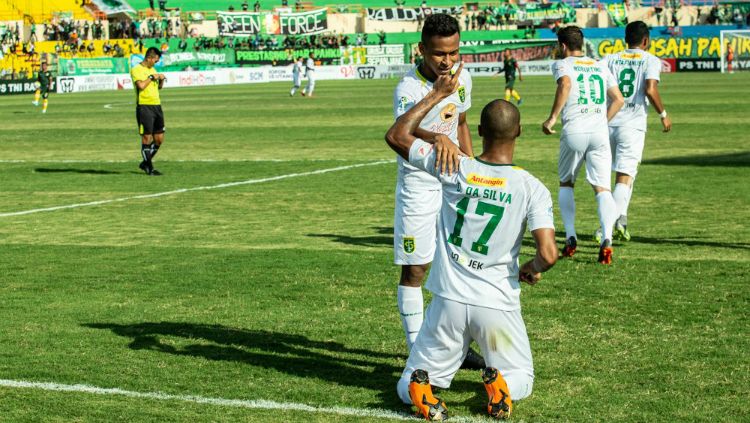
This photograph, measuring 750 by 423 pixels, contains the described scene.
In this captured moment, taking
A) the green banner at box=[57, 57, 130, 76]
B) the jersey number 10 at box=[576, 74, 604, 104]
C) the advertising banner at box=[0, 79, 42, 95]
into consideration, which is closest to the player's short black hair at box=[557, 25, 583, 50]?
the jersey number 10 at box=[576, 74, 604, 104]

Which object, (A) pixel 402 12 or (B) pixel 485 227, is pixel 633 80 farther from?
(A) pixel 402 12

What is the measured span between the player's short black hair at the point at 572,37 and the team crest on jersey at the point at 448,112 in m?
4.38

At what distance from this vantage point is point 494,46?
256 ft

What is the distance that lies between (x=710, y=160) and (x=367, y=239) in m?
10.2

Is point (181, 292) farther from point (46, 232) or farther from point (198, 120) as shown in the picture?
point (198, 120)

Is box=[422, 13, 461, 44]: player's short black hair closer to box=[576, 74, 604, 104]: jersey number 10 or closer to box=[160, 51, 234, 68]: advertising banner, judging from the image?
box=[576, 74, 604, 104]: jersey number 10

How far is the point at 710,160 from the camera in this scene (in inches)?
805

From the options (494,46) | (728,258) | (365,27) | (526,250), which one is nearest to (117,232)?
(526,250)

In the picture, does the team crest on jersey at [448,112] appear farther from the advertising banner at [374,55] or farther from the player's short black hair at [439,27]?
the advertising banner at [374,55]

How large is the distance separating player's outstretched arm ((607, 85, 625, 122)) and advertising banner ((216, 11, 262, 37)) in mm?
73145

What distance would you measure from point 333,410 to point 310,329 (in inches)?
82.5

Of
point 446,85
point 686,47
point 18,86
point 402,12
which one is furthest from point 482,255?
point 402,12

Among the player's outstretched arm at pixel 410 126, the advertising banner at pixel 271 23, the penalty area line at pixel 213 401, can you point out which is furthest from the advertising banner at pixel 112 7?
the player's outstretched arm at pixel 410 126

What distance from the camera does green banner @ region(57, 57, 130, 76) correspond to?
6331 cm
